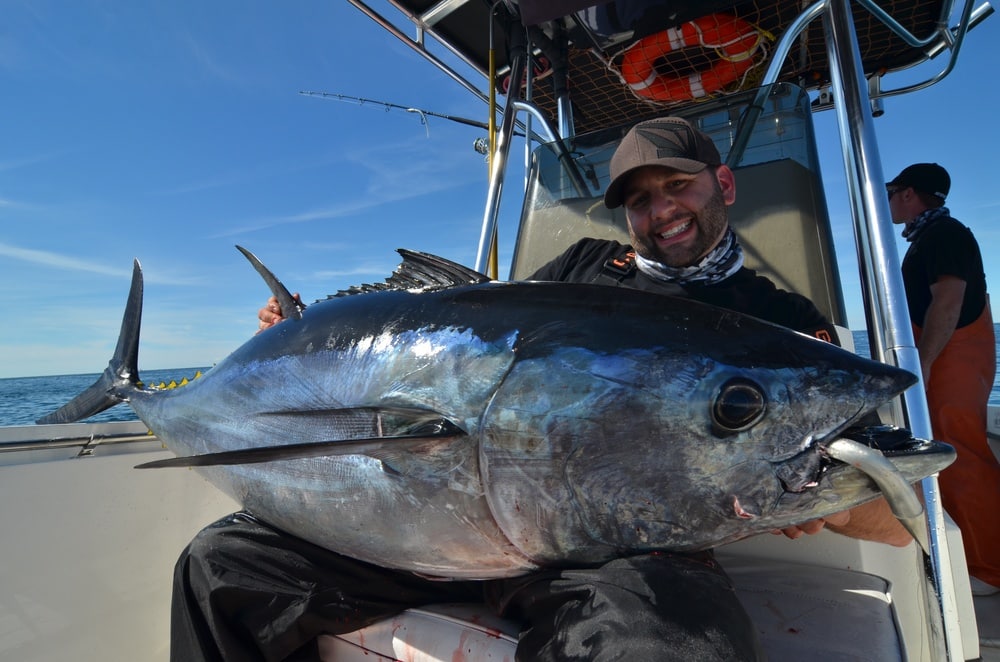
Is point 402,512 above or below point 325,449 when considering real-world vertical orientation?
below

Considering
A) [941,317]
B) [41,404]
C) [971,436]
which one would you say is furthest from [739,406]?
[41,404]

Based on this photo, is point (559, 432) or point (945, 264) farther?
point (945, 264)

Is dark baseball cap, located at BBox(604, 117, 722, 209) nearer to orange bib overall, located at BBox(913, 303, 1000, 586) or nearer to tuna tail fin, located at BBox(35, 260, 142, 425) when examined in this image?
tuna tail fin, located at BBox(35, 260, 142, 425)

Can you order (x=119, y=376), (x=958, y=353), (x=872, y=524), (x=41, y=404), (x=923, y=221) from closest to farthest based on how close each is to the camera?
(x=872, y=524)
(x=119, y=376)
(x=958, y=353)
(x=923, y=221)
(x=41, y=404)

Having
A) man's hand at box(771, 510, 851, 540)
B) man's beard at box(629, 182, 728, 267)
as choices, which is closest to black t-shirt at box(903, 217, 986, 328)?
man's beard at box(629, 182, 728, 267)

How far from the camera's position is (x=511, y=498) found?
105 cm

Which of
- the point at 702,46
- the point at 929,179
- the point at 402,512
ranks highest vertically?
the point at 702,46

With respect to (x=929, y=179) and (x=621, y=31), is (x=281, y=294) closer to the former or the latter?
(x=621, y=31)

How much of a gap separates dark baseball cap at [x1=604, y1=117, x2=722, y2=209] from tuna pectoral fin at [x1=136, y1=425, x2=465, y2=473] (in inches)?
52.5

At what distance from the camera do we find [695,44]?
3.14m

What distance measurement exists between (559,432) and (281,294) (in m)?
1.15

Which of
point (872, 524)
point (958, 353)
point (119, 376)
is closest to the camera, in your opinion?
point (872, 524)

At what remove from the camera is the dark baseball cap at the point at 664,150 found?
190cm

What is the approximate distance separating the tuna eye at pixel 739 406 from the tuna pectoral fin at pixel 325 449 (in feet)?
1.63
